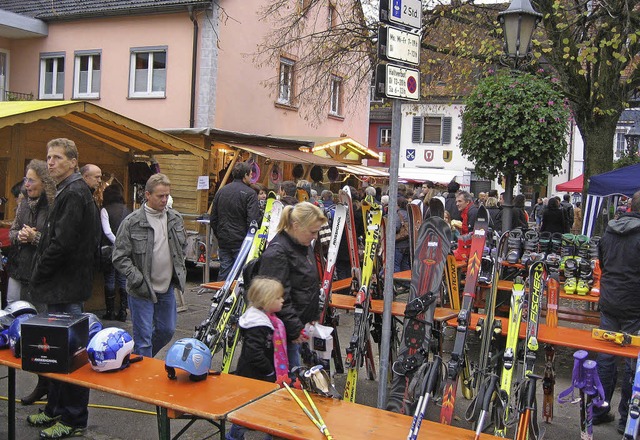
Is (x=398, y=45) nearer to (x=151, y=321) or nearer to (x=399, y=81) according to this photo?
(x=399, y=81)

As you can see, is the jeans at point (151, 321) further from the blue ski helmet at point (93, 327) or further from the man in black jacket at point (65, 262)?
the blue ski helmet at point (93, 327)

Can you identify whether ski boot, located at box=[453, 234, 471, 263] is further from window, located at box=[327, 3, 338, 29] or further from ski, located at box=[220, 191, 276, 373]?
window, located at box=[327, 3, 338, 29]

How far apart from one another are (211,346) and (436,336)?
5.86 ft

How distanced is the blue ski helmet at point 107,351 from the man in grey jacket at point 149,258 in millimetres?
1066

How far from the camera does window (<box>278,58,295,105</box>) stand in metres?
18.5

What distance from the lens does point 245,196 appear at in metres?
7.89

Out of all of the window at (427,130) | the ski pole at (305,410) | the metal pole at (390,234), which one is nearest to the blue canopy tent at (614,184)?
the metal pole at (390,234)

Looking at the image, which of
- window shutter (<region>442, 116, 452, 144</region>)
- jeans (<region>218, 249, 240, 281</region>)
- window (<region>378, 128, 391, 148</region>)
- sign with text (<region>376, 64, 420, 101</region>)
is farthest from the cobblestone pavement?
window (<region>378, 128, 391, 148</region>)

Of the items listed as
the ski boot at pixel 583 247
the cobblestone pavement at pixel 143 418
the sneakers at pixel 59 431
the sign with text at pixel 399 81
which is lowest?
the cobblestone pavement at pixel 143 418

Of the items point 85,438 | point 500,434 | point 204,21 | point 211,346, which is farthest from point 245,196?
point 204,21

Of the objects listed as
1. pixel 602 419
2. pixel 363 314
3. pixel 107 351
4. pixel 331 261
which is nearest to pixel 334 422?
pixel 107 351

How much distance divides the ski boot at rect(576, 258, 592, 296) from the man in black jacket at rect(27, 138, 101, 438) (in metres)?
4.59

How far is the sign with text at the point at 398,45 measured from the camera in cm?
346

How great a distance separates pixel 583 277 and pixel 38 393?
16.8 ft
